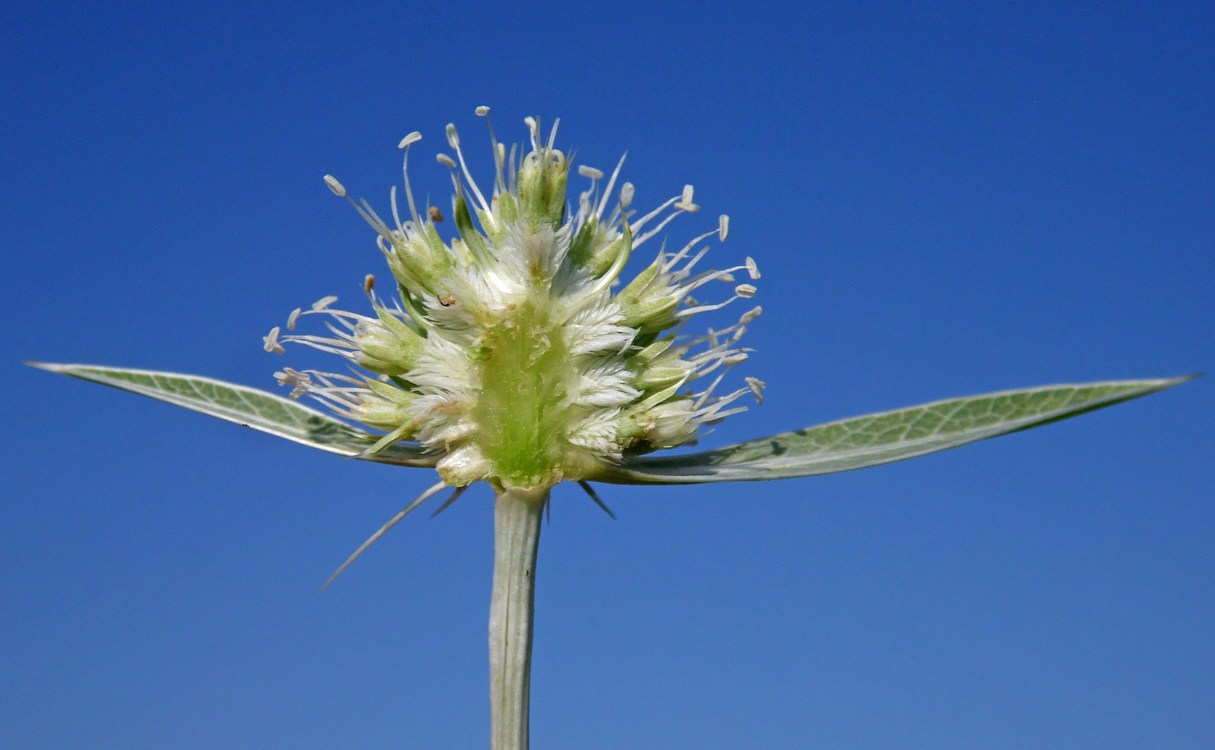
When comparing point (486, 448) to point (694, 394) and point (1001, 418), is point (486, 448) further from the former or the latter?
point (1001, 418)

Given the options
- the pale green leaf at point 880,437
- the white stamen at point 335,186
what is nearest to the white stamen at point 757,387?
the pale green leaf at point 880,437

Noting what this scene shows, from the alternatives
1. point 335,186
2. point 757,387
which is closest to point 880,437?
point 757,387

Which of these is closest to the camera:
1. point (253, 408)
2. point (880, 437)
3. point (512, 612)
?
point (512, 612)

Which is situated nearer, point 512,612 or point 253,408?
point 512,612

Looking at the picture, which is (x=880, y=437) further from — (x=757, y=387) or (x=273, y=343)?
(x=273, y=343)

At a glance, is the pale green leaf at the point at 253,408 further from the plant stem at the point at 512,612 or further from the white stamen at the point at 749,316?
the white stamen at the point at 749,316

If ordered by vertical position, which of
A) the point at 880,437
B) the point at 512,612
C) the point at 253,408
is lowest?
the point at 512,612

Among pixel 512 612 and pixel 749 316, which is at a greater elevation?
pixel 749 316
